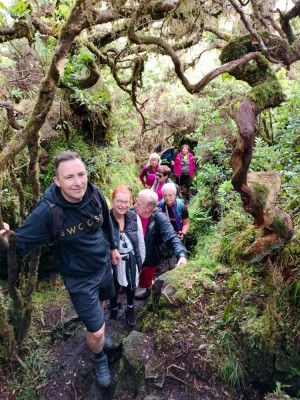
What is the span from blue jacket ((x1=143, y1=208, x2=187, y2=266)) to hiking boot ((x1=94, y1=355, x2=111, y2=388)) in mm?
1517

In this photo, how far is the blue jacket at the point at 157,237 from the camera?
181 inches

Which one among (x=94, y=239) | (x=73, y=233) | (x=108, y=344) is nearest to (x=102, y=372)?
(x=108, y=344)

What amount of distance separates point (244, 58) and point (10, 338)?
13.0 feet

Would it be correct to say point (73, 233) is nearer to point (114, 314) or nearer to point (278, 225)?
point (278, 225)

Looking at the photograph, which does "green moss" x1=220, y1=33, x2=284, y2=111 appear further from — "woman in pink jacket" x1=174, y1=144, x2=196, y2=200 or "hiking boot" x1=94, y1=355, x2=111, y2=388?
"woman in pink jacket" x1=174, y1=144, x2=196, y2=200

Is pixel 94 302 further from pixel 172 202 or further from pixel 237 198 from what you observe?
pixel 237 198

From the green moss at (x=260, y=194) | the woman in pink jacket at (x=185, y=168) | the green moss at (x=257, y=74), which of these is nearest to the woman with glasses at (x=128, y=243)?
the green moss at (x=260, y=194)

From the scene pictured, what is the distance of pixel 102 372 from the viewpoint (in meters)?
4.07

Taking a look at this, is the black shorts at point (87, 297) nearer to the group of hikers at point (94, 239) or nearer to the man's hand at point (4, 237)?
the group of hikers at point (94, 239)

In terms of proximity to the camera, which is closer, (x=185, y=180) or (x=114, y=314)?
(x=114, y=314)

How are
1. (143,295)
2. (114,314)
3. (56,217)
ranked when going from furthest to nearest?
(143,295) < (114,314) < (56,217)

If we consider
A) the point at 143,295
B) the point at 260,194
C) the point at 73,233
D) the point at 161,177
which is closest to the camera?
the point at 260,194

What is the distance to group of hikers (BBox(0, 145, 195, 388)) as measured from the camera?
332cm

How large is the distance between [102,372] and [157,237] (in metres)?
1.89
